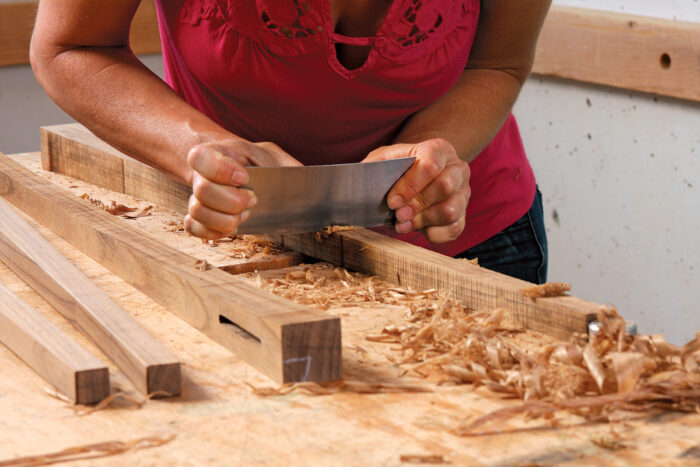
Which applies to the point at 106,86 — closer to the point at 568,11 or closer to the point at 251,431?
the point at 251,431

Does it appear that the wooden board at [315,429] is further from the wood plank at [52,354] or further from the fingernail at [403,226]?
the fingernail at [403,226]

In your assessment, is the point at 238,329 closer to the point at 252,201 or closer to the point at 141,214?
the point at 252,201

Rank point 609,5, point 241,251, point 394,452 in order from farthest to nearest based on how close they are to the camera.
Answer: point 609,5
point 241,251
point 394,452

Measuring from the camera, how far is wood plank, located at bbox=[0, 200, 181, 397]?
77 centimetres

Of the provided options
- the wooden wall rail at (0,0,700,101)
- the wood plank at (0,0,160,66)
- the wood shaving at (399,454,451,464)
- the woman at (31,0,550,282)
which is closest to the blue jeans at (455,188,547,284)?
the woman at (31,0,550,282)

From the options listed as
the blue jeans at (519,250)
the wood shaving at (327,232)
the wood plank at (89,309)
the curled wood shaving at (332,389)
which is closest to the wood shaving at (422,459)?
the curled wood shaving at (332,389)

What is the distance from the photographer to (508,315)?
3.11ft

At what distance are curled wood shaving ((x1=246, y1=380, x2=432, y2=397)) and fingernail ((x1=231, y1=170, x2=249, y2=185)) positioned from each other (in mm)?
331

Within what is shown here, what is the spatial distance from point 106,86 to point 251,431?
0.71m

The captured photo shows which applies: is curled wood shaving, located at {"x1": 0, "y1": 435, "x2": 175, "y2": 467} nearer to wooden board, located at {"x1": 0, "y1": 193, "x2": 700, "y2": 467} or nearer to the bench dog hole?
wooden board, located at {"x1": 0, "y1": 193, "x2": 700, "y2": 467}

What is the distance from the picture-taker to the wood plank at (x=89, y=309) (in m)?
0.77

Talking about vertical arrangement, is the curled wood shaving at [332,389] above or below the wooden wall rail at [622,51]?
below

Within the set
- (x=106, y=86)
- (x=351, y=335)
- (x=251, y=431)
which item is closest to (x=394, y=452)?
(x=251, y=431)

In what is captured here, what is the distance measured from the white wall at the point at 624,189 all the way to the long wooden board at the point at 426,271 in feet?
5.01
